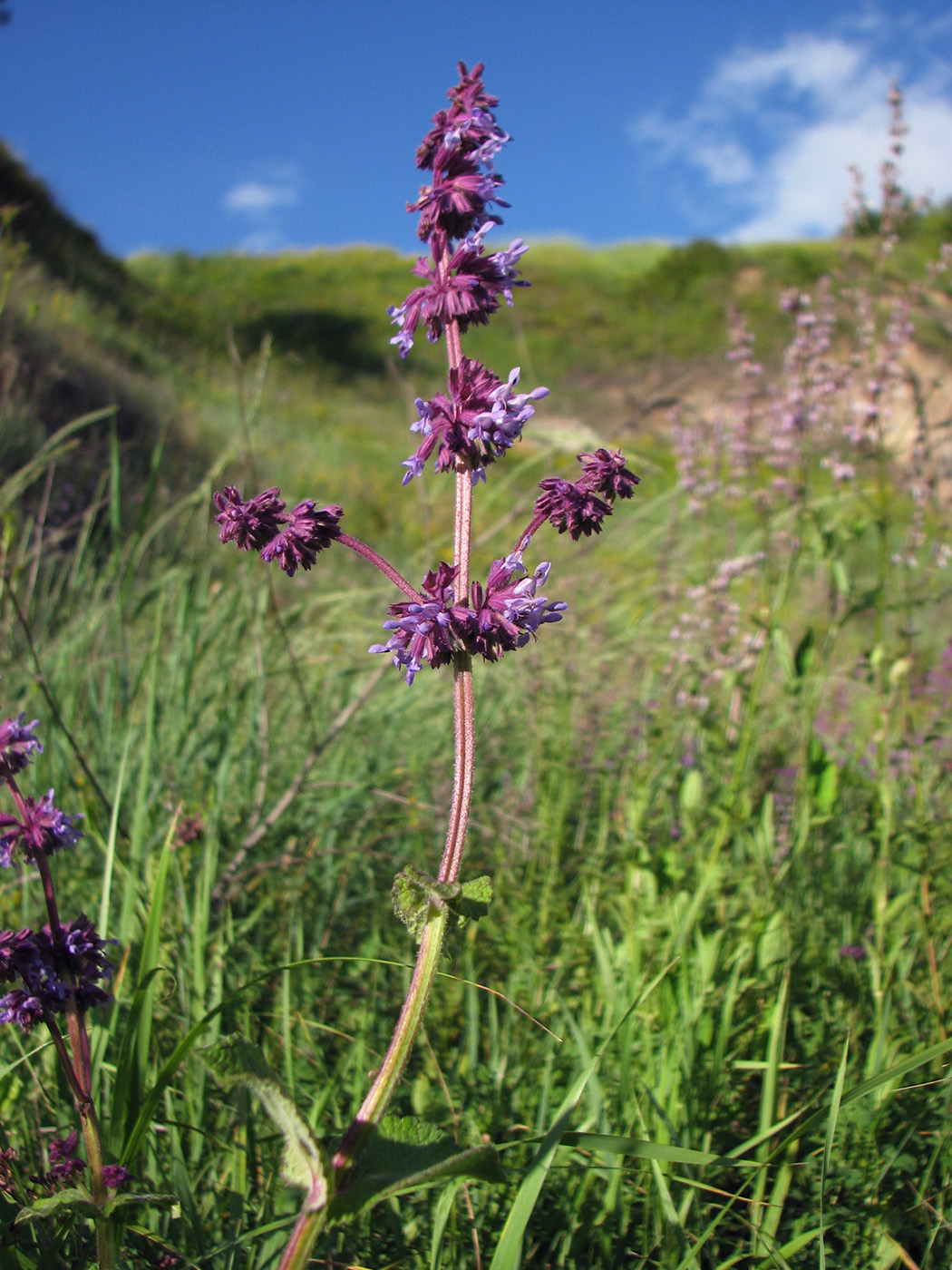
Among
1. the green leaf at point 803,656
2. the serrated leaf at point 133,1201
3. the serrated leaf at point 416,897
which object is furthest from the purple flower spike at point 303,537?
the green leaf at point 803,656

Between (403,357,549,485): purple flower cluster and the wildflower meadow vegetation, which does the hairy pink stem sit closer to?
the wildflower meadow vegetation

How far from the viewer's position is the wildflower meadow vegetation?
975 mm

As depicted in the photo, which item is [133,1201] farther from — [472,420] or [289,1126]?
[472,420]

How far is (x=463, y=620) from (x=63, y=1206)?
862 millimetres

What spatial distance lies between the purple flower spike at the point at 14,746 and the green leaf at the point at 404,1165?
643 millimetres

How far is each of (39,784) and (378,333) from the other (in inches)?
966

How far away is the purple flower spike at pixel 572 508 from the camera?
3.18 ft

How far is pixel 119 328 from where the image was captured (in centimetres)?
1300

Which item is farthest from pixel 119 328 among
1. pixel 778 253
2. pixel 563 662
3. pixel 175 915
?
pixel 778 253

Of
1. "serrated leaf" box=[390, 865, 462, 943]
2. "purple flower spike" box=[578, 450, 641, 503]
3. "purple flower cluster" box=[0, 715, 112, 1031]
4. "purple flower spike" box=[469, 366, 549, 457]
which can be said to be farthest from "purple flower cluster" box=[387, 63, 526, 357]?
"purple flower cluster" box=[0, 715, 112, 1031]

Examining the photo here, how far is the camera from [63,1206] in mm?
985

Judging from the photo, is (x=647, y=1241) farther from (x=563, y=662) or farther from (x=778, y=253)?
(x=778, y=253)

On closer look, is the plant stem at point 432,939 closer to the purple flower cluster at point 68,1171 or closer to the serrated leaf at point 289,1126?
the serrated leaf at point 289,1126

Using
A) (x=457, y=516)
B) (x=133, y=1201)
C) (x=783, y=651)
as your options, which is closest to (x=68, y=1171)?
(x=133, y=1201)
